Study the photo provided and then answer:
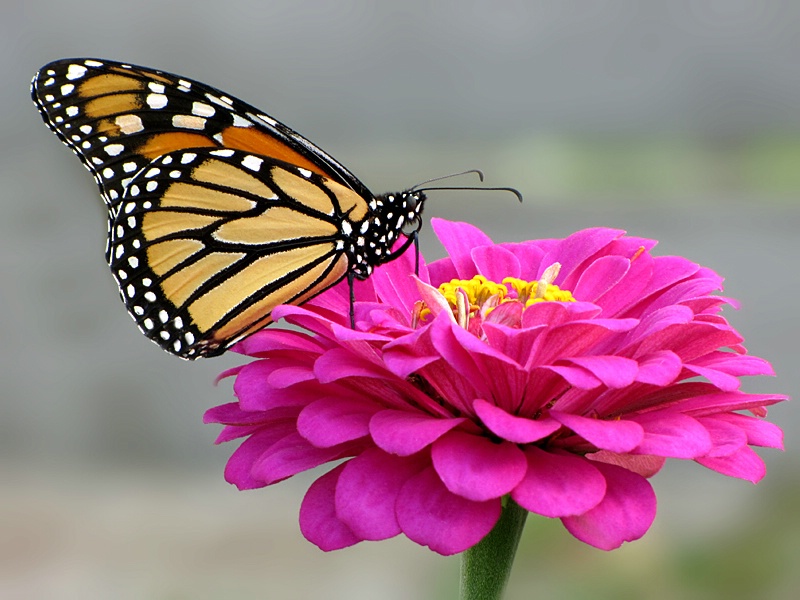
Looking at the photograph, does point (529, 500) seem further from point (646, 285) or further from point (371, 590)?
point (371, 590)

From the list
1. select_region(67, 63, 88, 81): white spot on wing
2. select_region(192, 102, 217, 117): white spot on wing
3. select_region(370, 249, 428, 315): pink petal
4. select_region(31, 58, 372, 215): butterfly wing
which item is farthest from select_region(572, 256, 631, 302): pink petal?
select_region(67, 63, 88, 81): white spot on wing

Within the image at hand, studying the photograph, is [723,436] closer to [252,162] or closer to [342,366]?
[342,366]

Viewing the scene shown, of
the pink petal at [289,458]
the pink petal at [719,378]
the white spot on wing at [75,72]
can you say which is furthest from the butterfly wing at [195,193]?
the pink petal at [719,378]

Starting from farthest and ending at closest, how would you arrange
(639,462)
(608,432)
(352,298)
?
(352,298) → (639,462) → (608,432)

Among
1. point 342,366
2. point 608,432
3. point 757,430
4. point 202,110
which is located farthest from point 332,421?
point 202,110

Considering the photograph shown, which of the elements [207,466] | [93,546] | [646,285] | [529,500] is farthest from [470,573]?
[207,466]

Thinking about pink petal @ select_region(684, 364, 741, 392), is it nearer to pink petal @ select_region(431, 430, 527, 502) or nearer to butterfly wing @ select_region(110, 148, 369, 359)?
pink petal @ select_region(431, 430, 527, 502)
